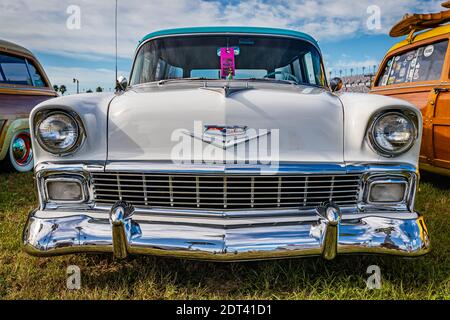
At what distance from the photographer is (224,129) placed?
1.77 m

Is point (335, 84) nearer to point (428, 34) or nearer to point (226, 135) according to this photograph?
point (226, 135)

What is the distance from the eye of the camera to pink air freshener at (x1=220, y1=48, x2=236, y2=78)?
8.43 ft

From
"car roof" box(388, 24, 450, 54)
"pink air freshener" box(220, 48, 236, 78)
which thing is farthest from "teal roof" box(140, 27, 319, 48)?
"car roof" box(388, 24, 450, 54)

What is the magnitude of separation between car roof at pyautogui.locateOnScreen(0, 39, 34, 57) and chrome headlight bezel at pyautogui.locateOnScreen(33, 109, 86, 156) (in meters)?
3.71

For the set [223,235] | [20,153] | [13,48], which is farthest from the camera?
[13,48]

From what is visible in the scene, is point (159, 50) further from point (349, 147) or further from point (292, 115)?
point (349, 147)

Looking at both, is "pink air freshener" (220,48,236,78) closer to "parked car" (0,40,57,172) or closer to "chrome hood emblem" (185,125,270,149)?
"chrome hood emblem" (185,125,270,149)

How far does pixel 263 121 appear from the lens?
180 centimetres

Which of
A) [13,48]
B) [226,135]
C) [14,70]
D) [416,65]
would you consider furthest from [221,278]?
[13,48]

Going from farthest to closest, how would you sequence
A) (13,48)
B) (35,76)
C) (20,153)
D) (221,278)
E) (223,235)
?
(35,76) < (13,48) < (20,153) < (221,278) < (223,235)

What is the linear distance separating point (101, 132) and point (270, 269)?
120cm

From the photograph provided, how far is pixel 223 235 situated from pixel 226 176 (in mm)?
286

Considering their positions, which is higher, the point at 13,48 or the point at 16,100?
the point at 13,48

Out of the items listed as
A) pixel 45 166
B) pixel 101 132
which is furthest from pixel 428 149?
pixel 45 166
